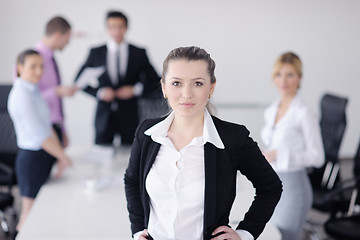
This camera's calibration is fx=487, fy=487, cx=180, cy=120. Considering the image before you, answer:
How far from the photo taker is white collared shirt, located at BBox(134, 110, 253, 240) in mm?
1212

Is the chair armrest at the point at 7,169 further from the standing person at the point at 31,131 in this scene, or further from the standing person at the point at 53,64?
the standing person at the point at 31,131

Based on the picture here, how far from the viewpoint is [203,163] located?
122 cm

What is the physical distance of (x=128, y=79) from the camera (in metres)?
3.82

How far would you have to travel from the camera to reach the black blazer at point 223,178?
1.20 metres

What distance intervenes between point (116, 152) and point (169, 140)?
196cm

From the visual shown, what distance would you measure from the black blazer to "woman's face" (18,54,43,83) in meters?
1.53

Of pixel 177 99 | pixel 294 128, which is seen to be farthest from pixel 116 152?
pixel 177 99

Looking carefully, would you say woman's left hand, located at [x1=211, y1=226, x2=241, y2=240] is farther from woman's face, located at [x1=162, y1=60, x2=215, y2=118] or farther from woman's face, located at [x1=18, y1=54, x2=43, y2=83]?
woman's face, located at [x1=18, y1=54, x2=43, y2=83]

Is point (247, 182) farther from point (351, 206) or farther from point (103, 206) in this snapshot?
point (351, 206)

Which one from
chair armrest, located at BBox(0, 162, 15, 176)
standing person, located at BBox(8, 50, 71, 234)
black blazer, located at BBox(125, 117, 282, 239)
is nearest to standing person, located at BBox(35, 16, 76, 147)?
chair armrest, located at BBox(0, 162, 15, 176)

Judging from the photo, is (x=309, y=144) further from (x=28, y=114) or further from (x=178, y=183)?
(x=28, y=114)

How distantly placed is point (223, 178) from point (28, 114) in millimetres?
1702

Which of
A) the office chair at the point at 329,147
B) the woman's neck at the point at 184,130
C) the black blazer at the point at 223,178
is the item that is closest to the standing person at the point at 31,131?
the black blazer at the point at 223,178

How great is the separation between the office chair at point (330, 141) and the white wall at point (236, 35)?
1.56 m
